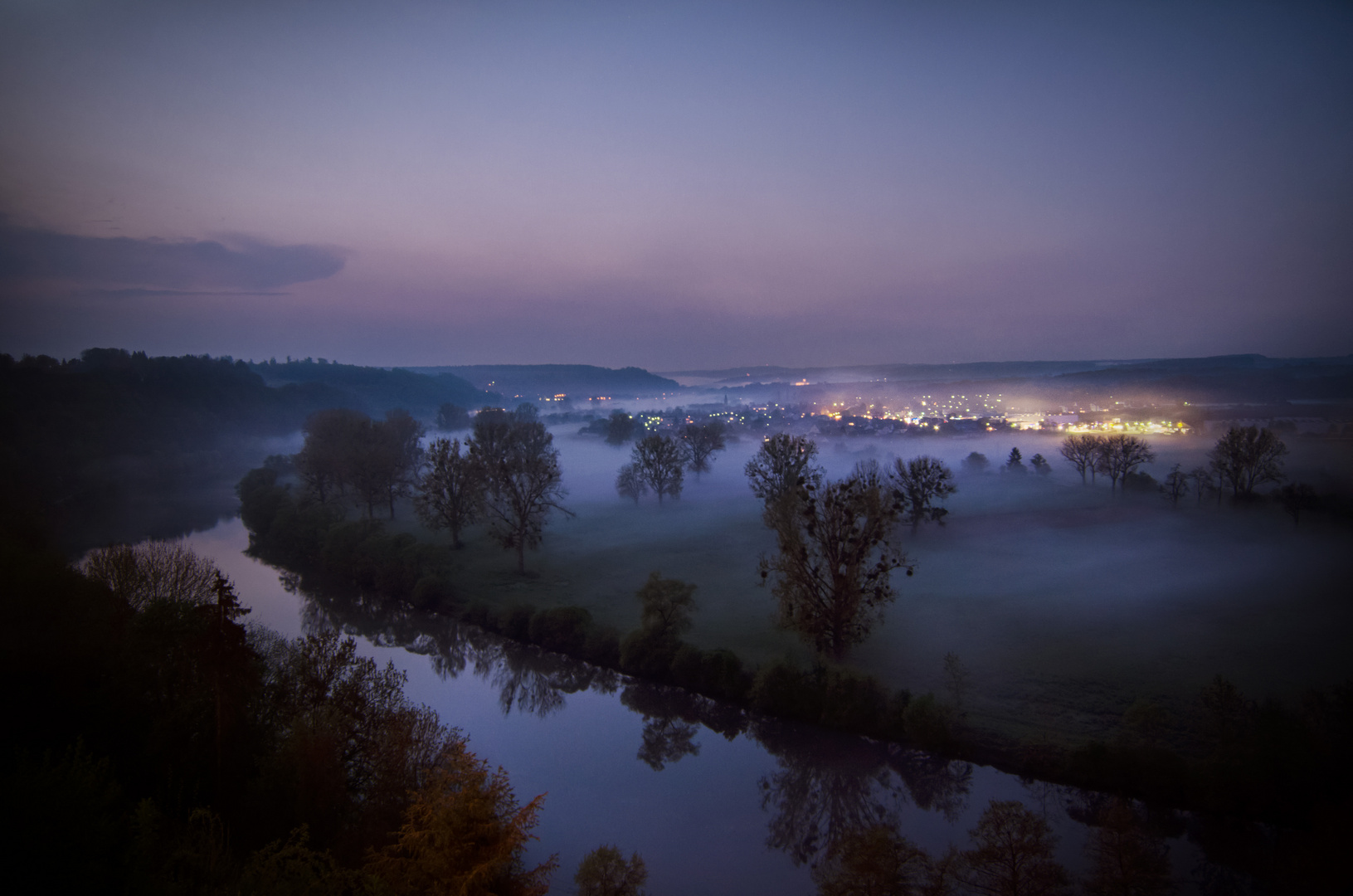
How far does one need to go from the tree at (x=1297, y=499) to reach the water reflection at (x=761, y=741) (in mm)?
22197

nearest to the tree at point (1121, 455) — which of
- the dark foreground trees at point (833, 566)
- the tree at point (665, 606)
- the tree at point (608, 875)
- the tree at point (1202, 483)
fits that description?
the tree at point (1202, 483)

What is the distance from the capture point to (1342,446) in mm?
25375

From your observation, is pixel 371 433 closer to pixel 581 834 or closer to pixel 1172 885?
pixel 581 834

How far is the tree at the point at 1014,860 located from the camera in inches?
444

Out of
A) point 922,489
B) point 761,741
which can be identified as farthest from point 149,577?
point 922,489

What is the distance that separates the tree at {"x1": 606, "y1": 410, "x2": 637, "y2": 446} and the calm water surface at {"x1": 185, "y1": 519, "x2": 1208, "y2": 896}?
47053 millimetres

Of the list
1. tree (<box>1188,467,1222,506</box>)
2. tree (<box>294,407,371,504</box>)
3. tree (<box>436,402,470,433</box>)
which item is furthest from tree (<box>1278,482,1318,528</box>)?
tree (<box>436,402,470,433</box>)

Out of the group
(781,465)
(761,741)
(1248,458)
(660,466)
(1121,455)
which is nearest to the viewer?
(761,741)

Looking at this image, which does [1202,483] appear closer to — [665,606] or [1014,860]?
[665,606]

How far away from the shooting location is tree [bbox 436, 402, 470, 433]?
283 feet

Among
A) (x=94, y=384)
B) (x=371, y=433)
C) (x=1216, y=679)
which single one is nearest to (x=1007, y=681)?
(x=1216, y=679)

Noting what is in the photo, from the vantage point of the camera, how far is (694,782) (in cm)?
1759

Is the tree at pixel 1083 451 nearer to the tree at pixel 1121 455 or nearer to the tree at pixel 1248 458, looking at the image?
the tree at pixel 1121 455

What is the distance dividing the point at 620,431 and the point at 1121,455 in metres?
47.3
